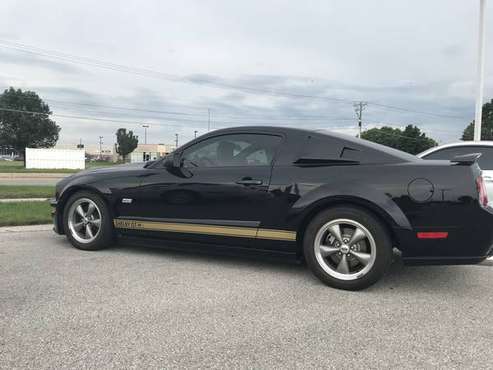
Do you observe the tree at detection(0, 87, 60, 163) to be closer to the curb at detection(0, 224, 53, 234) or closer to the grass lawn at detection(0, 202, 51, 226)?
the grass lawn at detection(0, 202, 51, 226)

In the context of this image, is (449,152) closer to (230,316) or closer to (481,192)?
(481,192)

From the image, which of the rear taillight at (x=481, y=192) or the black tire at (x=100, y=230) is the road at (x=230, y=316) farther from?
the rear taillight at (x=481, y=192)

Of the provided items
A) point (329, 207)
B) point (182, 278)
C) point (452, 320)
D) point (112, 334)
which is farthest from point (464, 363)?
point (182, 278)

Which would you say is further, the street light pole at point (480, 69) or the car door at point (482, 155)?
the street light pole at point (480, 69)

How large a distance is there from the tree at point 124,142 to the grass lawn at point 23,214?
8301 cm

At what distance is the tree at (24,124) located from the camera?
6506 centimetres

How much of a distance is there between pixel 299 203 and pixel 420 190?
1048mm

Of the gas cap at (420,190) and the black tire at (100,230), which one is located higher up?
the gas cap at (420,190)

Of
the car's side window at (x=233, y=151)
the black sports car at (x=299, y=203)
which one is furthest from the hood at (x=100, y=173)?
the car's side window at (x=233, y=151)

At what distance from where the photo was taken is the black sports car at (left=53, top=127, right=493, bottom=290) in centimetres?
373

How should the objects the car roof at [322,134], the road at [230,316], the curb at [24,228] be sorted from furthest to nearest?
the curb at [24,228] → the car roof at [322,134] → the road at [230,316]

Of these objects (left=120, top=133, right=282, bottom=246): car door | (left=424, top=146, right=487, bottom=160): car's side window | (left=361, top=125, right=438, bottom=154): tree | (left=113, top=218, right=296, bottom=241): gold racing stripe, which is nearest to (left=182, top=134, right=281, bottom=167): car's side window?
(left=120, top=133, right=282, bottom=246): car door

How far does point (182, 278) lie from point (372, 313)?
177 centimetres

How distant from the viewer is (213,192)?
180 inches
